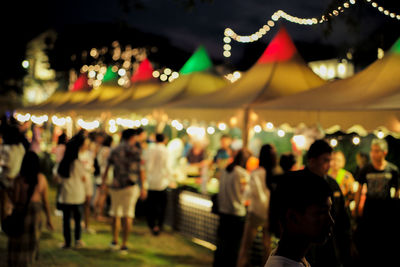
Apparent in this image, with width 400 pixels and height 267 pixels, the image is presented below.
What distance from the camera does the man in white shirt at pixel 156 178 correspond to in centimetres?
934

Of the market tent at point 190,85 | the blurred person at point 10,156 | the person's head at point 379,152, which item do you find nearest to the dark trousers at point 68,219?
the blurred person at point 10,156

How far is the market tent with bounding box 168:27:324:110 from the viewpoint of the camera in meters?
7.53

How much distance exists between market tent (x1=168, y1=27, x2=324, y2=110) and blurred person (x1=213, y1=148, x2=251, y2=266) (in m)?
1.21

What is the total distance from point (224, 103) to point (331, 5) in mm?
3507

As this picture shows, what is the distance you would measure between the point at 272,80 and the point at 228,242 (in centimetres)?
290

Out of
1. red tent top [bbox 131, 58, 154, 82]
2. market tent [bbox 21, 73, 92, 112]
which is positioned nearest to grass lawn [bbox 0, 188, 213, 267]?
red tent top [bbox 131, 58, 154, 82]

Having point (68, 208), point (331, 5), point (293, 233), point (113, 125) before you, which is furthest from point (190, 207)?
point (113, 125)

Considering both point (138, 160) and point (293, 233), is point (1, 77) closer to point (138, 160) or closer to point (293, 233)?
point (138, 160)

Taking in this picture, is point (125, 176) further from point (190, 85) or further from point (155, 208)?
point (190, 85)

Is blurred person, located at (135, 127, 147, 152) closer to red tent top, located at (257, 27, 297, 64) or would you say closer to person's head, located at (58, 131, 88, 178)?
person's head, located at (58, 131, 88, 178)

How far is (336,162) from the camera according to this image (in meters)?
6.63

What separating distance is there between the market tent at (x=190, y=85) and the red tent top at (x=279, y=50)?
2110 millimetres

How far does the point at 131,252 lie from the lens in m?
7.96

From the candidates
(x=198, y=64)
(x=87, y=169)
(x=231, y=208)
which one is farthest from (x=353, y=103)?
(x=87, y=169)
